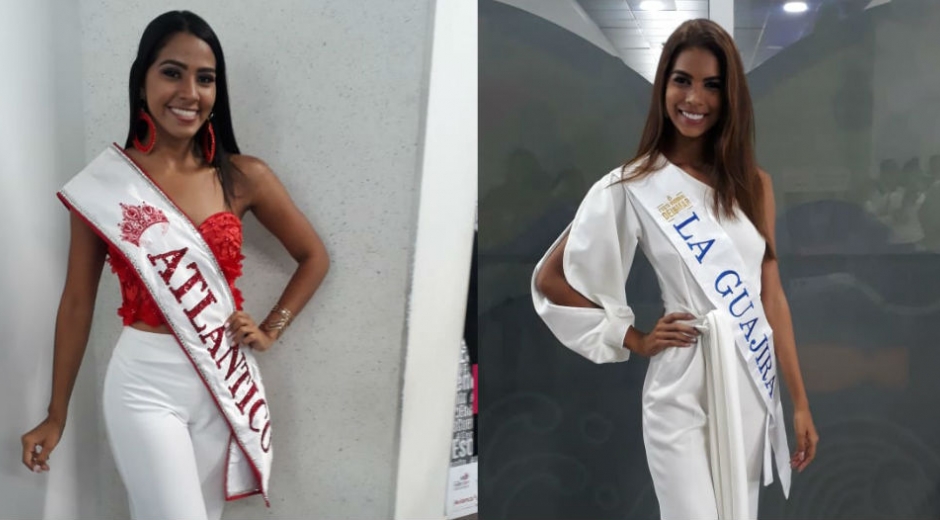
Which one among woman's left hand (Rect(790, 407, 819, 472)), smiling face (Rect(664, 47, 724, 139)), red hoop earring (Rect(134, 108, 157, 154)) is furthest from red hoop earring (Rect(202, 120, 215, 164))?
woman's left hand (Rect(790, 407, 819, 472))

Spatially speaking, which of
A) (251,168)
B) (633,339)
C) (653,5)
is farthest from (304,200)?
(653,5)

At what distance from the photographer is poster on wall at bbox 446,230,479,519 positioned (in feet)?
9.04

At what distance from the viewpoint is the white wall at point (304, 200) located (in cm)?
231

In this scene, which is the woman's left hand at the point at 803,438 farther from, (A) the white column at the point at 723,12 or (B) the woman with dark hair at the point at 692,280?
(A) the white column at the point at 723,12

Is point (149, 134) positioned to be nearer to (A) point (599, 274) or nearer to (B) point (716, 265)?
(A) point (599, 274)

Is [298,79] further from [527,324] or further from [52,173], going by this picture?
[527,324]

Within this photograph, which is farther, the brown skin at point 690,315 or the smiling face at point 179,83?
the brown skin at point 690,315

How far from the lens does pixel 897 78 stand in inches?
107

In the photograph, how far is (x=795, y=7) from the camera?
2.69m

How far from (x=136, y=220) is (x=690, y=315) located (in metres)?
1.31

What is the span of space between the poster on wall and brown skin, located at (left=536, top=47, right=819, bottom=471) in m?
0.49

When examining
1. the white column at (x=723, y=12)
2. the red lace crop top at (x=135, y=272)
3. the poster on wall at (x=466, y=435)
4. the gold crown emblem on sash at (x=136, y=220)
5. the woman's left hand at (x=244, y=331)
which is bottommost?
the poster on wall at (x=466, y=435)

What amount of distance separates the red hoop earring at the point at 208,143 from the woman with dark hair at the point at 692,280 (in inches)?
34.2

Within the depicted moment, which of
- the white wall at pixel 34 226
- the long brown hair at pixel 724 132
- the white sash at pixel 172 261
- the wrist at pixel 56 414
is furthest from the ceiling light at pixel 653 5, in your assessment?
the wrist at pixel 56 414
